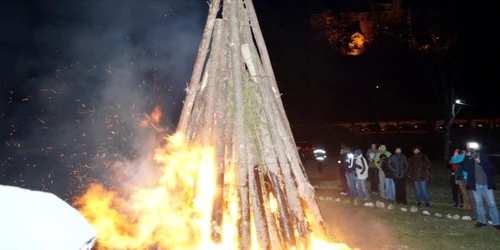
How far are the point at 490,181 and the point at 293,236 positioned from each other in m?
6.31

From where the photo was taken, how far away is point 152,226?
5.01 m

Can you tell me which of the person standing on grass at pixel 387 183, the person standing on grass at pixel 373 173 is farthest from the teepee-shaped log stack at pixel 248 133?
the person standing on grass at pixel 373 173

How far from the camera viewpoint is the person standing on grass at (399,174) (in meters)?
11.2

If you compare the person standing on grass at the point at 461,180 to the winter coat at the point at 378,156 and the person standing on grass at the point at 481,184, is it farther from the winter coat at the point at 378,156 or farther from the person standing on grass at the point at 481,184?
the winter coat at the point at 378,156

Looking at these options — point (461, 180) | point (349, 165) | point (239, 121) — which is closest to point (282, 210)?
point (239, 121)

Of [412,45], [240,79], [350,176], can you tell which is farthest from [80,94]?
[412,45]

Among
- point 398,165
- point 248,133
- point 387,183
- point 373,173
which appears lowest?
point 373,173

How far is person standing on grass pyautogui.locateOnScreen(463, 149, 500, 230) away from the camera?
27.2ft

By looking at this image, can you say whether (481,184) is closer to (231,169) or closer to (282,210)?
(282,210)

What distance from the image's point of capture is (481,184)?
8445mm

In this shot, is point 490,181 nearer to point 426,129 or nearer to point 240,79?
point 240,79

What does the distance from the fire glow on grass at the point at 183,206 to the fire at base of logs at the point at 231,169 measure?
0.04ft

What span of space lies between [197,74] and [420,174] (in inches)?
328

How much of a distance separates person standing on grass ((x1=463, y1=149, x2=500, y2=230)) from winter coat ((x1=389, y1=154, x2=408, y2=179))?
259 cm
